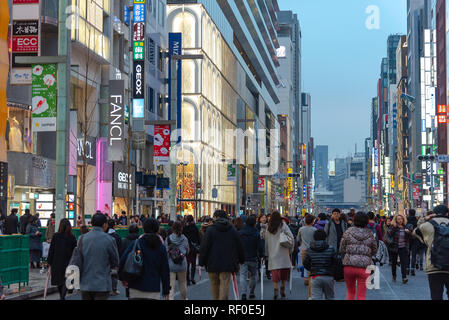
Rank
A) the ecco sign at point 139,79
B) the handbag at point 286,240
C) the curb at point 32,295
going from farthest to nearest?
the ecco sign at point 139,79, the curb at point 32,295, the handbag at point 286,240

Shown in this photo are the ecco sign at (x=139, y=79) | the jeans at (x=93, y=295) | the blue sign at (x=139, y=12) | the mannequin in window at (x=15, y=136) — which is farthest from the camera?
the ecco sign at (x=139, y=79)

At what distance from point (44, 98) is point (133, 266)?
12553mm

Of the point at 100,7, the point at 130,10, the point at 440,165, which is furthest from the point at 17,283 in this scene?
the point at 440,165

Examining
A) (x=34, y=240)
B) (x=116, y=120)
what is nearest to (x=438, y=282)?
(x=34, y=240)

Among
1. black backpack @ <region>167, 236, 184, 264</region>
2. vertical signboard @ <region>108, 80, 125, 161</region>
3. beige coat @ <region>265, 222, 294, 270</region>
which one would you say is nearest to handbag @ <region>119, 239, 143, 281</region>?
black backpack @ <region>167, 236, 184, 264</region>

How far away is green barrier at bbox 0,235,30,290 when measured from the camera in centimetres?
1800

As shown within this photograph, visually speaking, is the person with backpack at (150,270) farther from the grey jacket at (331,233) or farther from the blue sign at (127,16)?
the blue sign at (127,16)

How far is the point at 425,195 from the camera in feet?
377

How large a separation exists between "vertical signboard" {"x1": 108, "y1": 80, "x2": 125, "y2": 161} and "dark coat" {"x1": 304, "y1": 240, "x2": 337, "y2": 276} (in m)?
32.5

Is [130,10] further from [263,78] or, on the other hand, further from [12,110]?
[263,78]

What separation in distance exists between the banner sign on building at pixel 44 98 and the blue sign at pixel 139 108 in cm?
2758

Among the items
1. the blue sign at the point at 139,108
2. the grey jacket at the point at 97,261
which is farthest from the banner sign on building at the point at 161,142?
the grey jacket at the point at 97,261

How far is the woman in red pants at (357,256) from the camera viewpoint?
12906mm
